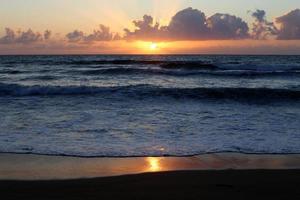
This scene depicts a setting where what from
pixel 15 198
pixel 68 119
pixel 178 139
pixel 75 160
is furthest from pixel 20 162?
pixel 68 119

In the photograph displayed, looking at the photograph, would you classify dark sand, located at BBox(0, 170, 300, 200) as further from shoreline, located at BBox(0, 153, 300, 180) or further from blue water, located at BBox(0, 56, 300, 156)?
blue water, located at BBox(0, 56, 300, 156)

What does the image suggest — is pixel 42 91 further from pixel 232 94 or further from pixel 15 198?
pixel 15 198

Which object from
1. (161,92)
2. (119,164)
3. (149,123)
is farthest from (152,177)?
(161,92)

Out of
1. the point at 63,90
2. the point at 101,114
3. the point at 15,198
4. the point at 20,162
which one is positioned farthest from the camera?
the point at 63,90

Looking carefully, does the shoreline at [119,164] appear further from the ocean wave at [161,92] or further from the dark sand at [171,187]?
the ocean wave at [161,92]

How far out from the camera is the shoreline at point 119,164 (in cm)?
655

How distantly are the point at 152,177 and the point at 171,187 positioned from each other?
63cm

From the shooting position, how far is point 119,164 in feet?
24.1

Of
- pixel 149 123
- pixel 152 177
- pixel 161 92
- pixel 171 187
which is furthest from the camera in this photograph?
pixel 161 92

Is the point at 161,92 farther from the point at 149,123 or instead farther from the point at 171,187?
the point at 171,187

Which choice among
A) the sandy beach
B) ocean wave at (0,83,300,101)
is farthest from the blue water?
the sandy beach

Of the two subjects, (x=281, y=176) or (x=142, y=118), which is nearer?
(x=281, y=176)

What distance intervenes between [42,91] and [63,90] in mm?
1026

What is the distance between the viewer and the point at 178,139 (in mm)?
9539
